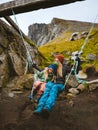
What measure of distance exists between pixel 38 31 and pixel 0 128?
178ft

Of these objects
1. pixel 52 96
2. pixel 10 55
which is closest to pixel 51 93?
pixel 52 96

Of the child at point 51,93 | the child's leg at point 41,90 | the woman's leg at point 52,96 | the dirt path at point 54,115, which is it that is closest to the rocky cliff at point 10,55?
the dirt path at point 54,115

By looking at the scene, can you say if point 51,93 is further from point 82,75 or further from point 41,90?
point 82,75

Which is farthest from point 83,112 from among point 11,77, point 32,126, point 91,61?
point 91,61

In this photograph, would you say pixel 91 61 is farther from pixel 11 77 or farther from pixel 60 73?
pixel 60 73

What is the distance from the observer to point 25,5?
835cm

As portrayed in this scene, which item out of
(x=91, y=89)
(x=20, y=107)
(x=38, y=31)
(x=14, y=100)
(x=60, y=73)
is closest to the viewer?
(x=60, y=73)

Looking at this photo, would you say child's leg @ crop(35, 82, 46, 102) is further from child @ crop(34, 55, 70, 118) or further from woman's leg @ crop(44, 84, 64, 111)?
woman's leg @ crop(44, 84, 64, 111)

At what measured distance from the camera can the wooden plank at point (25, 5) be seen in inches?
311

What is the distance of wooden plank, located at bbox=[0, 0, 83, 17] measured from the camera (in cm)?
789

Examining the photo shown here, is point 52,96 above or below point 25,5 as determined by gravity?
below

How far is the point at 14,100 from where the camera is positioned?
336 inches

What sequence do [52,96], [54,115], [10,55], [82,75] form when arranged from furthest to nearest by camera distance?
[82,75] < [10,55] < [54,115] < [52,96]

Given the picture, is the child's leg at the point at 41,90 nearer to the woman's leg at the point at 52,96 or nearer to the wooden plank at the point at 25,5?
the woman's leg at the point at 52,96
